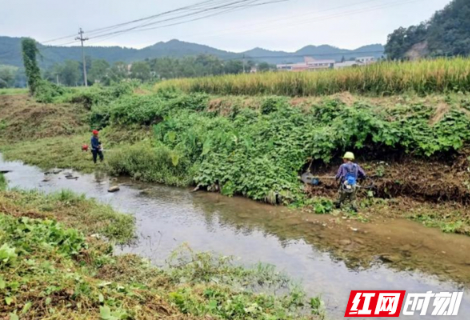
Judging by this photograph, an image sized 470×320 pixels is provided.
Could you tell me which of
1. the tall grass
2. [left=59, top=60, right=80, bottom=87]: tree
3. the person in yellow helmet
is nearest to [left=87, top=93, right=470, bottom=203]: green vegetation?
the person in yellow helmet

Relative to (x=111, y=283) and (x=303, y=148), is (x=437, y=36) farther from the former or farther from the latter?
(x=111, y=283)

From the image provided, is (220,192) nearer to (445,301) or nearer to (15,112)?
(445,301)

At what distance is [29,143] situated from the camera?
19812 millimetres

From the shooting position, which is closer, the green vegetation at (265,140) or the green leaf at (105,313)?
the green leaf at (105,313)

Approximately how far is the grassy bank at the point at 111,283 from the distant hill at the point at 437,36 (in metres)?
32.6

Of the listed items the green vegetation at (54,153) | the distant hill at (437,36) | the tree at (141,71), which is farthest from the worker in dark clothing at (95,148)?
the tree at (141,71)

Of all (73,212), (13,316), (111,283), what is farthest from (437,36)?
(13,316)

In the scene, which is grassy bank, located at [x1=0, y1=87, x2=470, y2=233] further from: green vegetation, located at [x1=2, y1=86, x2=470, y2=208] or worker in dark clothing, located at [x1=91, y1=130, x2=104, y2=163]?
worker in dark clothing, located at [x1=91, y1=130, x2=104, y2=163]

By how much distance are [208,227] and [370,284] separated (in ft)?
12.5

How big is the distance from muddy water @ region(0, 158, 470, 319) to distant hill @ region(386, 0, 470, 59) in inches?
1158

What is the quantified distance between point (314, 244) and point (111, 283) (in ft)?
13.6

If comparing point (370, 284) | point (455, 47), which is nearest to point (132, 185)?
point (370, 284)

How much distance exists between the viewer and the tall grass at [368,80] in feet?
37.3

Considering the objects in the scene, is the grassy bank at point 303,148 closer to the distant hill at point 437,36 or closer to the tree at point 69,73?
the distant hill at point 437,36
